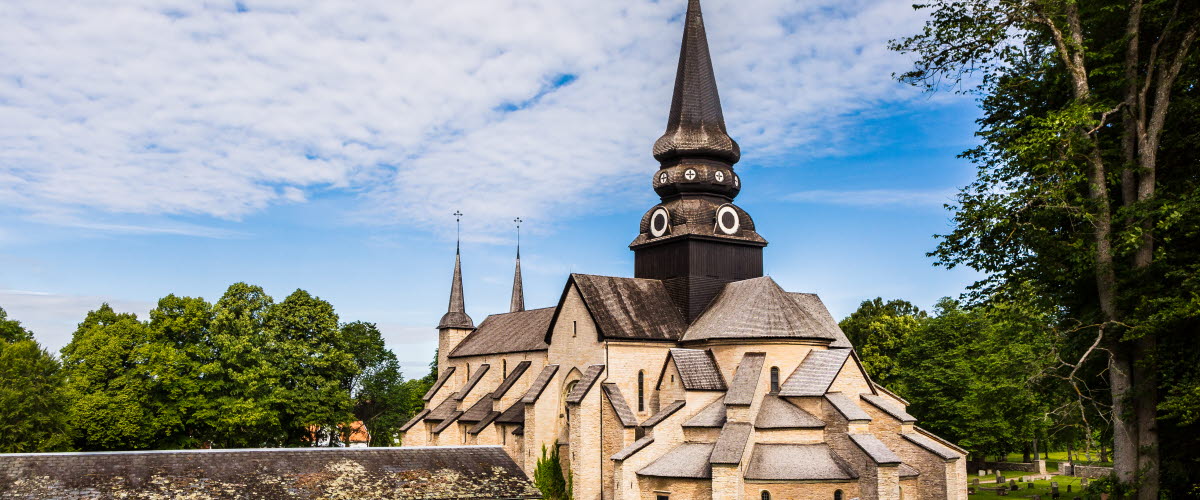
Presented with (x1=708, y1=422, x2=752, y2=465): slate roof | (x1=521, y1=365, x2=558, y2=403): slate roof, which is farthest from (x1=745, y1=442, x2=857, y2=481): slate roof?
(x1=521, y1=365, x2=558, y2=403): slate roof

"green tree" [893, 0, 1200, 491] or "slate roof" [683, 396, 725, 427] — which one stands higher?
"green tree" [893, 0, 1200, 491]

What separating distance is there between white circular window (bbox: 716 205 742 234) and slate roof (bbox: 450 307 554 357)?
1099 cm

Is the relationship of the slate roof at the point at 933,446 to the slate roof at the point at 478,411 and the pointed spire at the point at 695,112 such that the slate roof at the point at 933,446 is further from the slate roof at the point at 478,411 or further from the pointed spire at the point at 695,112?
the slate roof at the point at 478,411

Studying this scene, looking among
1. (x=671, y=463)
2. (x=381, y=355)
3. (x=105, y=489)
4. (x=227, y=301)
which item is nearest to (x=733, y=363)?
(x=671, y=463)

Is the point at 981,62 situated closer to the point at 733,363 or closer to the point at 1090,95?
the point at 1090,95

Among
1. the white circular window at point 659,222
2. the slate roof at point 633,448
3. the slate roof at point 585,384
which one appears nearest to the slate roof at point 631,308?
the slate roof at point 585,384

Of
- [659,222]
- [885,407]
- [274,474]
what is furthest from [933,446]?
[274,474]

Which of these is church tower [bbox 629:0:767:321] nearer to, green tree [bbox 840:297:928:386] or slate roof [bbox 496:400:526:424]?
slate roof [bbox 496:400:526:424]

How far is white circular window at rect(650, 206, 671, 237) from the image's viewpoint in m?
40.2

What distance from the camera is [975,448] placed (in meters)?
49.7

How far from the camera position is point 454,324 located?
194 ft

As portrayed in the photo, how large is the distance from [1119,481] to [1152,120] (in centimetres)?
702

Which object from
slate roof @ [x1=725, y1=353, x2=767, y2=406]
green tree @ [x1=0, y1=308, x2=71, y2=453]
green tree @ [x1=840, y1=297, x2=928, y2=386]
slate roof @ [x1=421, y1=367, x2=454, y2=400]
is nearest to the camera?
slate roof @ [x1=725, y1=353, x2=767, y2=406]

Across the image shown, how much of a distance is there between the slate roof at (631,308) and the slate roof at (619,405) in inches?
83.9
